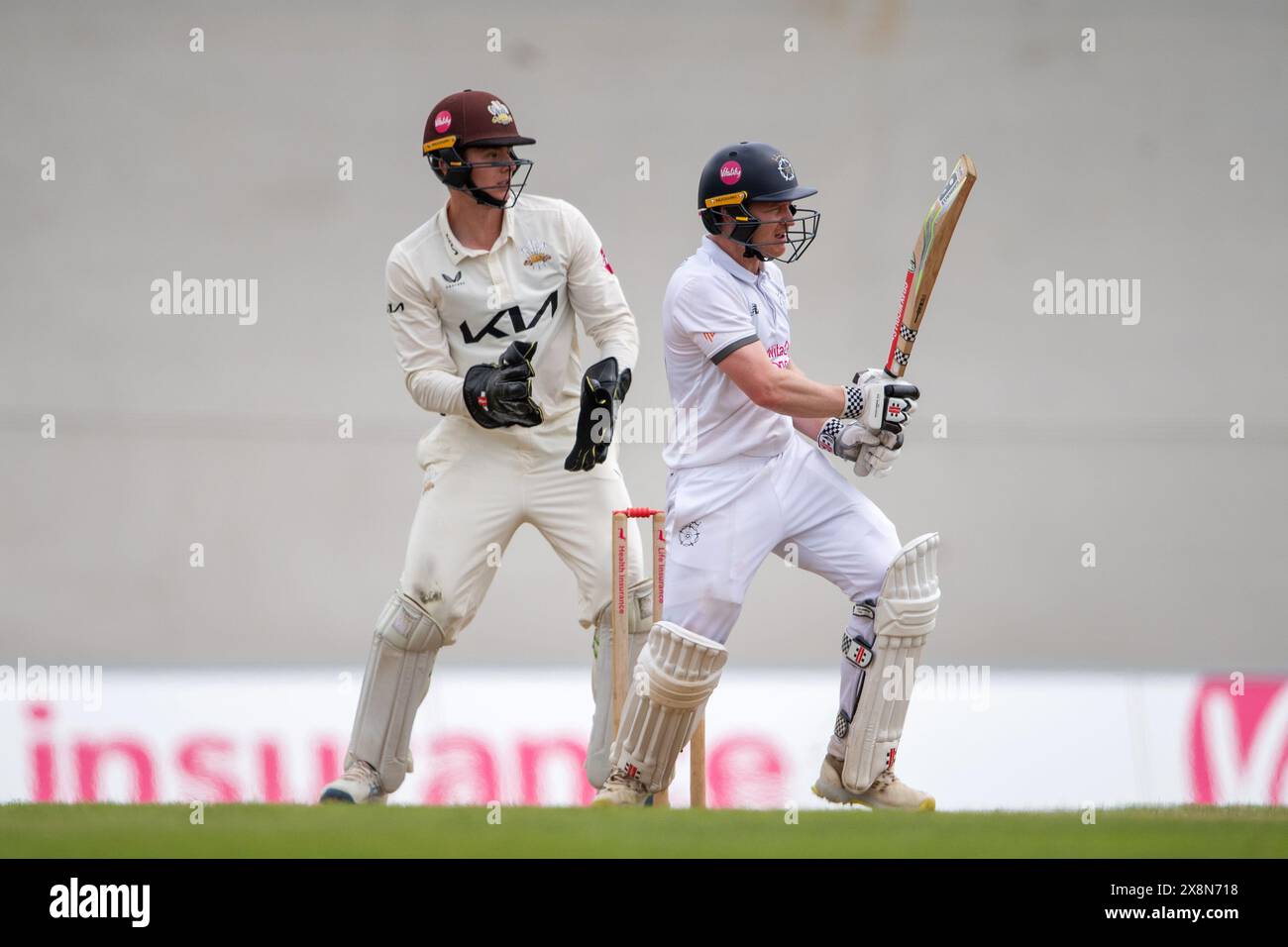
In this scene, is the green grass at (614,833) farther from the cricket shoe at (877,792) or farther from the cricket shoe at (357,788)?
the cricket shoe at (357,788)

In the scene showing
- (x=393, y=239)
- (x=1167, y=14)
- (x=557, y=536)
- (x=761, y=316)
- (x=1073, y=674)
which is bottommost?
(x=1073, y=674)

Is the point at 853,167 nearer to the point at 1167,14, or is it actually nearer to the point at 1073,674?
the point at 1167,14

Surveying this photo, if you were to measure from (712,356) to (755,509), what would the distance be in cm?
39

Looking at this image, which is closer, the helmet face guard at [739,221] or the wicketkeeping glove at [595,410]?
the helmet face guard at [739,221]

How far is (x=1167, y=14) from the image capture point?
8047 millimetres

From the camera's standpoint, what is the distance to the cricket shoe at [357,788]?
4730mm

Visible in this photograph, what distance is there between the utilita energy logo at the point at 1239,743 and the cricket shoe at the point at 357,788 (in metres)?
2.97

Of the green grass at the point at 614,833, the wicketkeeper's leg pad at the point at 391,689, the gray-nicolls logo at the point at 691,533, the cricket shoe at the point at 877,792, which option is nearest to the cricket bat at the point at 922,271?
the gray-nicolls logo at the point at 691,533

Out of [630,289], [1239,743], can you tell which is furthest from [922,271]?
[630,289]

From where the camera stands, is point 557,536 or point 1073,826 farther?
point 557,536
